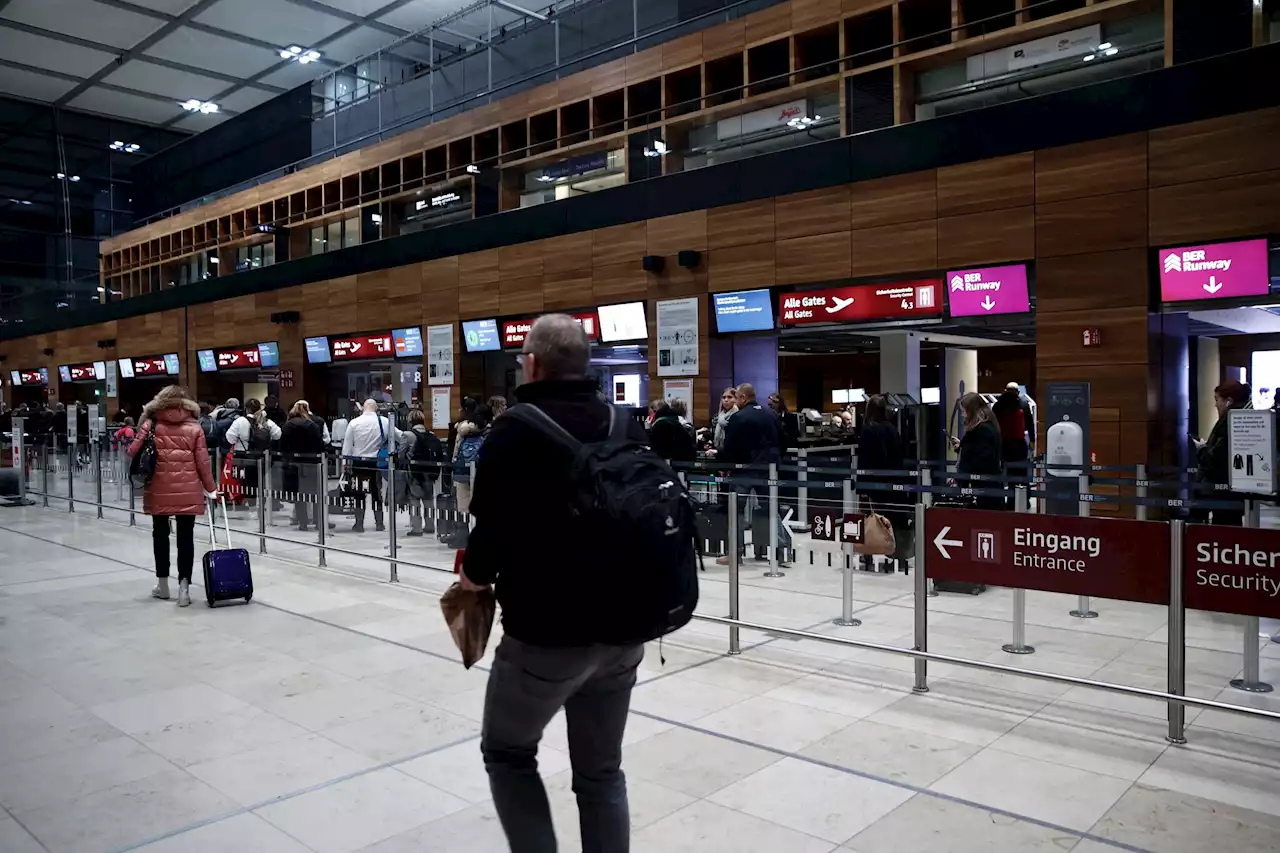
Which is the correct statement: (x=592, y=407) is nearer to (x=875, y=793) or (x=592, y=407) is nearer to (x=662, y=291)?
(x=875, y=793)

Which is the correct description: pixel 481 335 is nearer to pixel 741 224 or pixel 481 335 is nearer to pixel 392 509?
pixel 741 224

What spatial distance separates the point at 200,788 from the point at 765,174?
979cm

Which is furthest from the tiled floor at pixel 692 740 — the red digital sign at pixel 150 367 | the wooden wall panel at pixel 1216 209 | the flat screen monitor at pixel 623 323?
the red digital sign at pixel 150 367

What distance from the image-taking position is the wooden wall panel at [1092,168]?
859cm

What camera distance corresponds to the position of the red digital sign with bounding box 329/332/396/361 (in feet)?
55.3

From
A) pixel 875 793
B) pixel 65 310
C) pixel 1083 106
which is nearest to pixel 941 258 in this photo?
pixel 1083 106

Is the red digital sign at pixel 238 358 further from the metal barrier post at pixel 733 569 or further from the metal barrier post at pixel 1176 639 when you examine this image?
the metal barrier post at pixel 1176 639

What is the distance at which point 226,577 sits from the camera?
6.50m

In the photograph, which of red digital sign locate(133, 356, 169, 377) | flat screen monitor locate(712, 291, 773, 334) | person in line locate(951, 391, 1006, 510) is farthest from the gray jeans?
red digital sign locate(133, 356, 169, 377)

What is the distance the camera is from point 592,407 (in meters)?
2.08

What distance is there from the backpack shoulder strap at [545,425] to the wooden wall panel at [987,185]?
869cm

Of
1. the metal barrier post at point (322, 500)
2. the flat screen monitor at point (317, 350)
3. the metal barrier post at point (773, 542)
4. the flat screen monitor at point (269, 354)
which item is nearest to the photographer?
the metal barrier post at point (773, 542)

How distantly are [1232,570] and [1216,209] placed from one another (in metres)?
5.99

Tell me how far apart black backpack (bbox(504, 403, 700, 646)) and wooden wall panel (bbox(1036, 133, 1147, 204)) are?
8450mm
